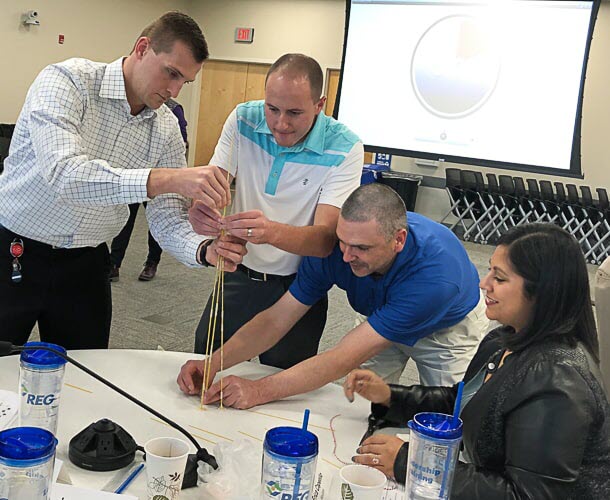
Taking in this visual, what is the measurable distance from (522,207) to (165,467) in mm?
8149

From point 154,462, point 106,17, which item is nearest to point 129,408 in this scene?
point 154,462

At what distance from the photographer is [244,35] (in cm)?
1062

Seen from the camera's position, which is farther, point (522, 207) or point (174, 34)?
point (522, 207)

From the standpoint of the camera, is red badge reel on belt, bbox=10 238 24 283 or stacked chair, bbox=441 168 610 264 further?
stacked chair, bbox=441 168 610 264

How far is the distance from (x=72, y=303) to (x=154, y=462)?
1.06m

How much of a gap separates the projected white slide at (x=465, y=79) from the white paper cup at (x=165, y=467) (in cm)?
378

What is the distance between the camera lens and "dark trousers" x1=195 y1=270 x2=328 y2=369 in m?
2.35

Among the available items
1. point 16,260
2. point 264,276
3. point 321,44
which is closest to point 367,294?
point 264,276

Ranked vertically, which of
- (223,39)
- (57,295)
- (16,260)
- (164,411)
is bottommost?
(164,411)

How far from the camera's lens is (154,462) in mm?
1069

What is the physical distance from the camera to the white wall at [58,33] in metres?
8.38

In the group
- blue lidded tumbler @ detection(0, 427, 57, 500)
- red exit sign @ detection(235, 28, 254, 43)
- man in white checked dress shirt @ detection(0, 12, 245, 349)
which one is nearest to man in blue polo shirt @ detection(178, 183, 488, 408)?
man in white checked dress shirt @ detection(0, 12, 245, 349)

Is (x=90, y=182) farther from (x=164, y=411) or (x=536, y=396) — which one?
(x=536, y=396)

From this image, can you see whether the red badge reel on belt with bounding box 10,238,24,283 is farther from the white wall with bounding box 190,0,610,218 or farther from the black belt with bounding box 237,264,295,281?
the white wall with bounding box 190,0,610,218
